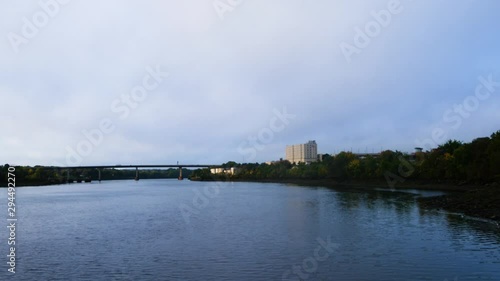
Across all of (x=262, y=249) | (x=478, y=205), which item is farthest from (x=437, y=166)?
(x=262, y=249)

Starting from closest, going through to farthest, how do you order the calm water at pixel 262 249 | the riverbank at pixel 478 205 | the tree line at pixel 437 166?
the calm water at pixel 262 249, the riverbank at pixel 478 205, the tree line at pixel 437 166

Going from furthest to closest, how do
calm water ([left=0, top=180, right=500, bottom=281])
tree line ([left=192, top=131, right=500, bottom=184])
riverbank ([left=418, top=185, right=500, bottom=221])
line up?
1. tree line ([left=192, top=131, right=500, bottom=184])
2. riverbank ([left=418, top=185, right=500, bottom=221])
3. calm water ([left=0, top=180, right=500, bottom=281])

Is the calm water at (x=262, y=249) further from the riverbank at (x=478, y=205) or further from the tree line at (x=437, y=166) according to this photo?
the tree line at (x=437, y=166)

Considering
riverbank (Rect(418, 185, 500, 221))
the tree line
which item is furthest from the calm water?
the tree line

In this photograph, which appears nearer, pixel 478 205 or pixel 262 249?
pixel 262 249

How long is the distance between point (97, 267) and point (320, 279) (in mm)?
11583

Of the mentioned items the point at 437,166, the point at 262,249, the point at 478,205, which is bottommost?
the point at 262,249

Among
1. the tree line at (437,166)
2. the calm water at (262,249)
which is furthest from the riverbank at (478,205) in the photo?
the tree line at (437,166)

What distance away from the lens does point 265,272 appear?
19906 millimetres

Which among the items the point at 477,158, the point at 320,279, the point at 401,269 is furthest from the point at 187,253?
the point at 477,158

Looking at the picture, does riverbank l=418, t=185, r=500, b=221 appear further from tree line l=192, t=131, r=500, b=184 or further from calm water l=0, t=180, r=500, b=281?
tree line l=192, t=131, r=500, b=184

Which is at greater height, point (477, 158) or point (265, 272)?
point (477, 158)

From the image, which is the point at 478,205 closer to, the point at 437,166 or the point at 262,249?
the point at 262,249

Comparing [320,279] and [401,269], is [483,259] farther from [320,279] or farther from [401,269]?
[320,279]
